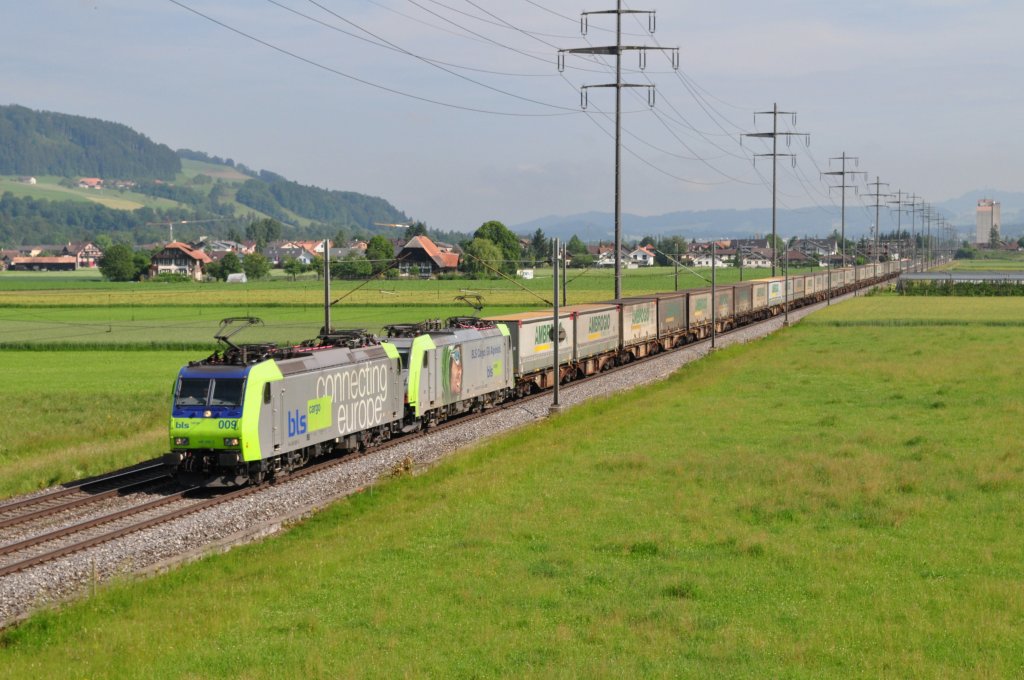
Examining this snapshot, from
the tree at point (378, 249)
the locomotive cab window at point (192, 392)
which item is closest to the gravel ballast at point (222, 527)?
the locomotive cab window at point (192, 392)

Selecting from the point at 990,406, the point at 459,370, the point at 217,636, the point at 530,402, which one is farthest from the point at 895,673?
A: the point at 530,402

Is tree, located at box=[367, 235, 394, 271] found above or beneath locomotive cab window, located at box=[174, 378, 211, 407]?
above

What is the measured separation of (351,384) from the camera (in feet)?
109

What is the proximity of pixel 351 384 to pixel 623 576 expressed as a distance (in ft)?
51.6

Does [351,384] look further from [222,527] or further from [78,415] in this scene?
[78,415]

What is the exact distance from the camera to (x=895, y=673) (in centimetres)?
1450

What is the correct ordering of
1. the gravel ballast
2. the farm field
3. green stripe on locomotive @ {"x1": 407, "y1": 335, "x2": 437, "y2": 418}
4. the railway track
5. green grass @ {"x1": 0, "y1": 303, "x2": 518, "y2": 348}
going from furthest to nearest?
green grass @ {"x1": 0, "y1": 303, "x2": 518, "y2": 348} < green stripe on locomotive @ {"x1": 407, "y1": 335, "x2": 437, "y2": 418} < the railway track < the gravel ballast < the farm field

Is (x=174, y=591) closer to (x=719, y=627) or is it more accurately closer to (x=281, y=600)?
(x=281, y=600)

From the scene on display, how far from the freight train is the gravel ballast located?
37.5 inches

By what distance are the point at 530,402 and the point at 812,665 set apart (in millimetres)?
33058

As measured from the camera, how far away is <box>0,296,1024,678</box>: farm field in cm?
1540

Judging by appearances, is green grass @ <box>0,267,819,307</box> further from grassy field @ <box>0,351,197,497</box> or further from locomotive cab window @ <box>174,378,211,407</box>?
locomotive cab window @ <box>174,378,211,407</box>

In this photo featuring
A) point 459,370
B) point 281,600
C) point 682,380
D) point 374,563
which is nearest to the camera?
point 281,600

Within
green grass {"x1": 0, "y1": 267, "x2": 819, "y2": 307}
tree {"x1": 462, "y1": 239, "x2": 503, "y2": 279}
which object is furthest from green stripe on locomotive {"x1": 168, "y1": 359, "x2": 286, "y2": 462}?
tree {"x1": 462, "y1": 239, "x2": 503, "y2": 279}
